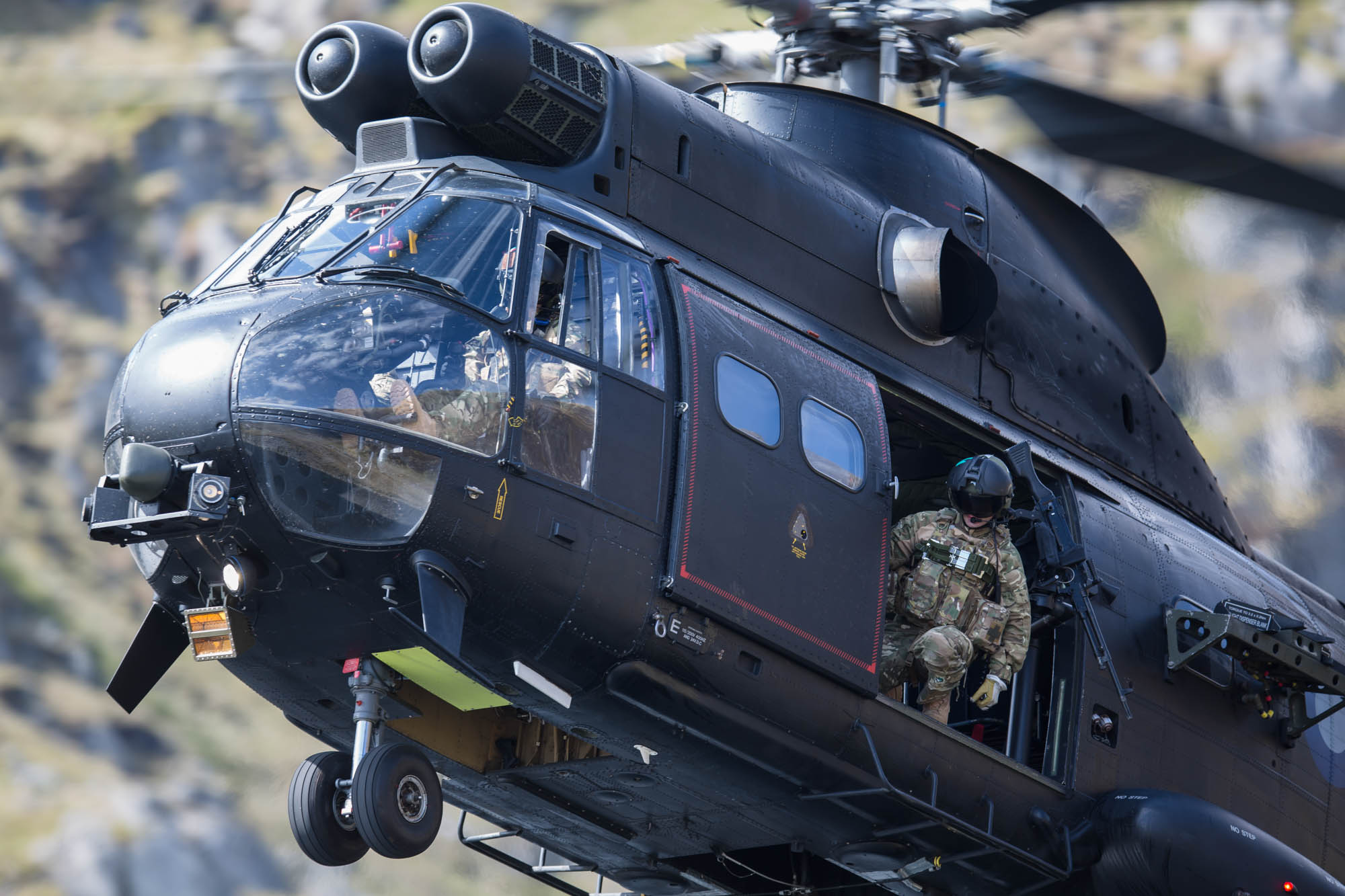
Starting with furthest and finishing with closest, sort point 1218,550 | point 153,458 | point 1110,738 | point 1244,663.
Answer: point 1218,550, point 1244,663, point 1110,738, point 153,458

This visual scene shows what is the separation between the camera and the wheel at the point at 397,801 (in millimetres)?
6137

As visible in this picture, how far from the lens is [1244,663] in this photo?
8961 millimetres

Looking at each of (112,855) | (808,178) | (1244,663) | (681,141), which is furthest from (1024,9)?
(112,855)

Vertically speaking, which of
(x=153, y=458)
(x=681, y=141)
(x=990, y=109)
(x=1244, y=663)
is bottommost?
(x=153, y=458)

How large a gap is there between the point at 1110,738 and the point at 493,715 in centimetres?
307

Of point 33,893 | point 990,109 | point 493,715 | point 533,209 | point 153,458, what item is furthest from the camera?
point 990,109

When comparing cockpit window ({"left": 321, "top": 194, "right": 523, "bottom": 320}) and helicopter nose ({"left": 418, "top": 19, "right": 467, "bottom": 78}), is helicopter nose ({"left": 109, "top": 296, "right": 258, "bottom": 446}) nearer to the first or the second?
cockpit window ({"left": 321, "top": 194, "right": 523, "bottom": 320})

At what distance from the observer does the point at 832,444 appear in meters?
7.41

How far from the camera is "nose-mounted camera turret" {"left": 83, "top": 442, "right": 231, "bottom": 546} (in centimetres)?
587

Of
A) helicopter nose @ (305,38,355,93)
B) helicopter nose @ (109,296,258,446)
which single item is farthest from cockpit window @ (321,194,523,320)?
helicopter nose @ (305,38,355,93)

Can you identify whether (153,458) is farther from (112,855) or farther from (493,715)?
(112,855)

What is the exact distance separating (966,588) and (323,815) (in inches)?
123

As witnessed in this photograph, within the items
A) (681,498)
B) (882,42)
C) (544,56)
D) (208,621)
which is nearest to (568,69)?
(544,56)

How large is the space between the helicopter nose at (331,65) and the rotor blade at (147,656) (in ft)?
8.19
